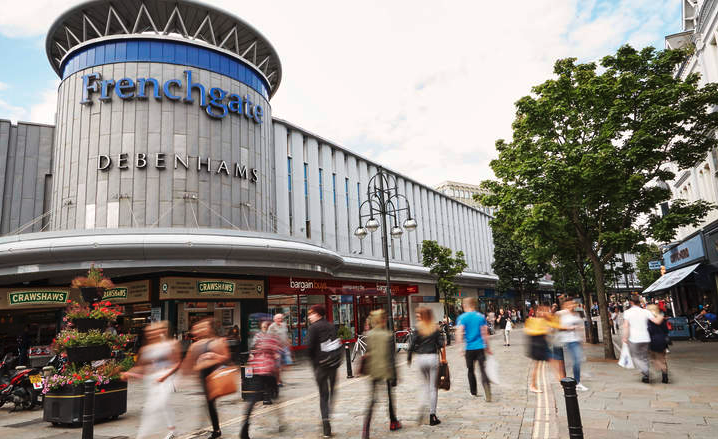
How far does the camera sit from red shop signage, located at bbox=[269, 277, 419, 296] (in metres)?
22.7

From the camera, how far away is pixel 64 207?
2050cm

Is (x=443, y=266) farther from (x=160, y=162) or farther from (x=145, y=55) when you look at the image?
(x=145, y=55)

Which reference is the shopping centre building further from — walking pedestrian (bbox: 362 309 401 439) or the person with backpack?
walking pedestrian (bbox: 362 309 401 439)

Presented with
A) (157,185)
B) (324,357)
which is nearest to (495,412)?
(324,357)

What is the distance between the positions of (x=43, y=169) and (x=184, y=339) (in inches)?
535

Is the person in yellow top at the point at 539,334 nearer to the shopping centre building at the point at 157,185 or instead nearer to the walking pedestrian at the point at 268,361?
the walking pedestrian at the point at 268,361

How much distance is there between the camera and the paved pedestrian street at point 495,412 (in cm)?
643

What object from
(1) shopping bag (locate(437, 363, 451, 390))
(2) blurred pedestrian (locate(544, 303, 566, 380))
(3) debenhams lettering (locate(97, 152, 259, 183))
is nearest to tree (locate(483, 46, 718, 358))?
(2) blurred pedestrian (locate(544, 303, 566, 380))

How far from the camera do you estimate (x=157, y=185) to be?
20.2 m

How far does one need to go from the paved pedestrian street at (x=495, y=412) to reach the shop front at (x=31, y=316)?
10094mm

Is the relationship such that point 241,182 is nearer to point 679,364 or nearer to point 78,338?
point 78,338

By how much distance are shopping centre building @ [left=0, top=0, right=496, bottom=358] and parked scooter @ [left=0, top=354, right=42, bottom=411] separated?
5768 millimetres

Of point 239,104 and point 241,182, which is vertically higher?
point 239,104

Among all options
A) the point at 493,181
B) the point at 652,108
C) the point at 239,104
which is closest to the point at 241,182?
the point at 239,104
